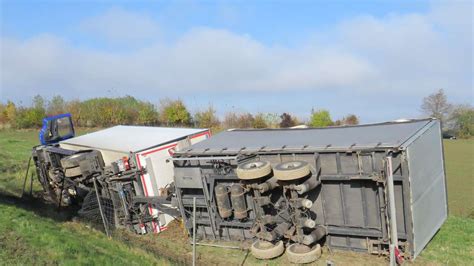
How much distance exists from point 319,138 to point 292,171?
1.60m

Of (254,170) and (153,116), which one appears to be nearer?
(254,170)

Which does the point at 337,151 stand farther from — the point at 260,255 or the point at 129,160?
the point at 129,160

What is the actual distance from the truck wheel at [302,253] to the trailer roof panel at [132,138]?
5202 mm

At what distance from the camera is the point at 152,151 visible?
11273 mm

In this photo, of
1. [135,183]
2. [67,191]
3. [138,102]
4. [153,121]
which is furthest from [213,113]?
[135,183]

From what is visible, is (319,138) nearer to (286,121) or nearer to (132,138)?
(132,138)

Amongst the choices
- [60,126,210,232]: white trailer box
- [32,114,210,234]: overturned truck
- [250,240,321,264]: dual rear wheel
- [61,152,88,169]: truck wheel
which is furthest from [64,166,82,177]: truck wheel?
[250,240,321,264]: dual rear wheel

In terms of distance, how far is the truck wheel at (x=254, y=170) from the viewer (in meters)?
8.35

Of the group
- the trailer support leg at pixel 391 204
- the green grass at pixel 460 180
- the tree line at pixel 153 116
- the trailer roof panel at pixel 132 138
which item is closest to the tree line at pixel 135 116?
→ the tree line at pixel 153 116

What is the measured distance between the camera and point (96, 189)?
1133 cm

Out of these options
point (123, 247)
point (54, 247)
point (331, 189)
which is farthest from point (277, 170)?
point (54, 247)

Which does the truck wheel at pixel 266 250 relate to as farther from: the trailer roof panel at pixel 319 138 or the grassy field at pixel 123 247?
the trailer roof panel at pixel 319 138

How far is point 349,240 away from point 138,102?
114 feet

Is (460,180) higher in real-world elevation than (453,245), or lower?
lower
